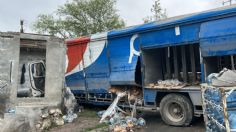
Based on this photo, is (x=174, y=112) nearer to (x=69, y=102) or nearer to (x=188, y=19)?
(x=188, y=19)

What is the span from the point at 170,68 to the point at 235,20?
3574mm

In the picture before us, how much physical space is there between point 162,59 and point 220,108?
20.2 feet

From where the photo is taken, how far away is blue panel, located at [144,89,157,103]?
1129 cm

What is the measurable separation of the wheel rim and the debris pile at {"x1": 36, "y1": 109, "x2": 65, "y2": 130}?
3.84 m

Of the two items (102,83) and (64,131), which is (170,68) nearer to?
(102,83)

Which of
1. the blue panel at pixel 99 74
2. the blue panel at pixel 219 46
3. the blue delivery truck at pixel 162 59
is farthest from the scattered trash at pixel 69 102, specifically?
the blue panel at pixel 219 46

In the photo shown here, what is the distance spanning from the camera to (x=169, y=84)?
1105 cm

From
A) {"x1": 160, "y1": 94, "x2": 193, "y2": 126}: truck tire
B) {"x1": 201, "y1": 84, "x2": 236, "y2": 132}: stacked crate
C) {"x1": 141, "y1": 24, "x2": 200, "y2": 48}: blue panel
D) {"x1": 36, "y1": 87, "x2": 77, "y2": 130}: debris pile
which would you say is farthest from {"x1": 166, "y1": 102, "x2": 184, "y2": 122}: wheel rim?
{"x1": 36, "y1": 87, "x2": 77, "y2": 130}: debris pile

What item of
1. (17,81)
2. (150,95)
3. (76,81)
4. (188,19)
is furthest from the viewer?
(76,81)

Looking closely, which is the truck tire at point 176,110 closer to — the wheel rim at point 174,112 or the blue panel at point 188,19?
the wheel rim at point 174,112

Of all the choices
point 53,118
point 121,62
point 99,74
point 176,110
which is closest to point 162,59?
point 121,62

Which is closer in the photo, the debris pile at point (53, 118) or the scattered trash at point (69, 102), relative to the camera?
the debris pile at point (53, 118)

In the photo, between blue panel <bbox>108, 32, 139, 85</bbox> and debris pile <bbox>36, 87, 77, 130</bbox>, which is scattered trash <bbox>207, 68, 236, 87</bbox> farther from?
debris pile <bbox>36, 87, 77, 130</bbox>

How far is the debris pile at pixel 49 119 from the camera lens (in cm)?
1191
